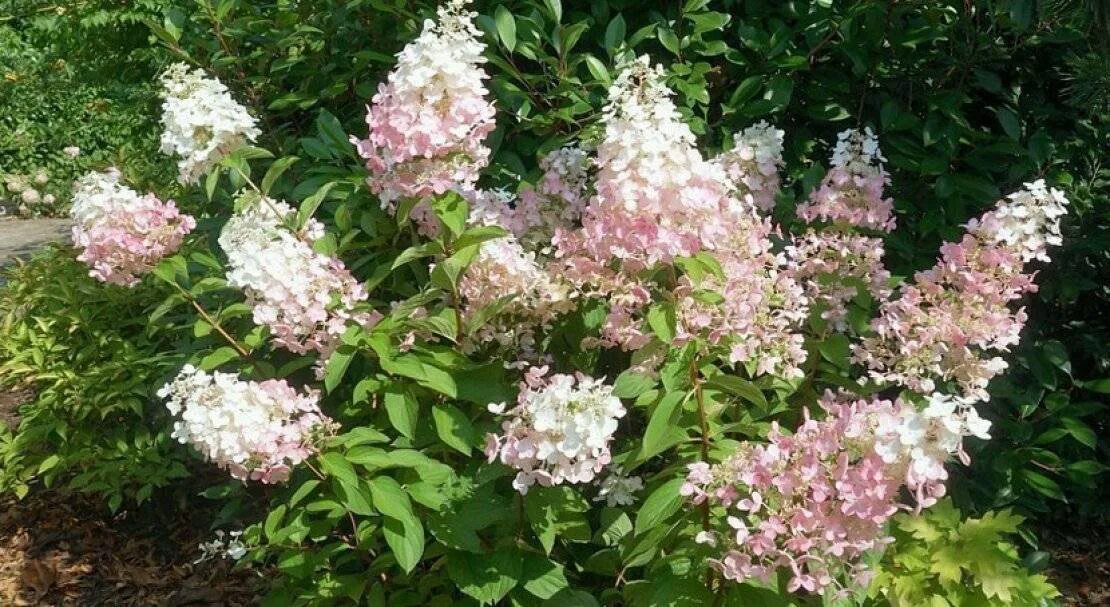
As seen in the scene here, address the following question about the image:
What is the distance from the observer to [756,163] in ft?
7.68

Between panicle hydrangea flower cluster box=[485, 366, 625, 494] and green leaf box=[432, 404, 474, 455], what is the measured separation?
0.71 feet

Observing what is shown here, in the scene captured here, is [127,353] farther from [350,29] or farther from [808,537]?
[808,537]

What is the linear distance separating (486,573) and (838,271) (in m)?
0.98

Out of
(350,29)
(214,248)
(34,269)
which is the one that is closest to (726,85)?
(350,29)

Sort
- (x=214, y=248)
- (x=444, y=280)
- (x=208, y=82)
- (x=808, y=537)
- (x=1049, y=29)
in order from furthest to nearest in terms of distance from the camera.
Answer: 1. (x=214, y=248)
2. (x=1049, y=29)
3. (x=208, y=82)
4. (x=444, y=280)
5. (x=808, y=537)

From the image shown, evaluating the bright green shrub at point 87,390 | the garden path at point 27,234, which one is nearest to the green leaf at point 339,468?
the bright green shrub at point 87,390

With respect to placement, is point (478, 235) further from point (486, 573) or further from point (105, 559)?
point (105, 559)

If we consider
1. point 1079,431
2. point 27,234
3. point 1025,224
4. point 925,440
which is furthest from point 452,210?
point 27,234

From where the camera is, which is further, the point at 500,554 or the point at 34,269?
the point at 34,269

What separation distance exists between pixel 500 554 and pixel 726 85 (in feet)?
5.03

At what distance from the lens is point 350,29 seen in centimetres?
301

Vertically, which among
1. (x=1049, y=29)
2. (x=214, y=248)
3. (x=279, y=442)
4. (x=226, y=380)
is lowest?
(x=214, y=248)

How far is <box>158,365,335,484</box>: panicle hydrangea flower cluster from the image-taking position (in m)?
1.85

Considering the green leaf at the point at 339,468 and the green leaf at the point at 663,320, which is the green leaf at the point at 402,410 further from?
the green leaf at the point at 663,320
